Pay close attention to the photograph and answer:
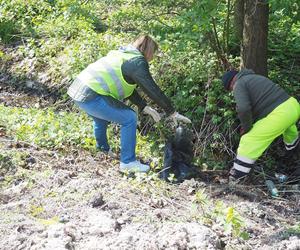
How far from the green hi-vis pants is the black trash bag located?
602mm

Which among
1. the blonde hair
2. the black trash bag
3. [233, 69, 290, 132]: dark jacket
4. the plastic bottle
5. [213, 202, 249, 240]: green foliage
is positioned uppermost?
the blonde hair

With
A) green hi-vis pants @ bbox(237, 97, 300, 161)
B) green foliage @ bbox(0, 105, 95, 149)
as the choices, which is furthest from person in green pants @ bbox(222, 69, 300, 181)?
green foliage @ bbox(0, 105, 95, 149)

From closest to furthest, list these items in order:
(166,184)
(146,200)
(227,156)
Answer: (146,200) → (166,184) → (227,156)

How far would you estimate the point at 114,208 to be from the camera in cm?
423

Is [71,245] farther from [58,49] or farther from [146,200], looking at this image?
[58,49]

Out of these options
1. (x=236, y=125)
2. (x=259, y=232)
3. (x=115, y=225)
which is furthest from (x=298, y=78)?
(x=115, y=225)

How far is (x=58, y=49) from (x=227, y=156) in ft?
14.8

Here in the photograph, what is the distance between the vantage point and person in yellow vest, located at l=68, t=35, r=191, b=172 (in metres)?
5.34

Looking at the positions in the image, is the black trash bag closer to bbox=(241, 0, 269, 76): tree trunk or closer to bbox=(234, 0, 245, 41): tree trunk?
bbox=(241, 0, 269, 76): tree trunk

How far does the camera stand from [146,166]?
18.3ft

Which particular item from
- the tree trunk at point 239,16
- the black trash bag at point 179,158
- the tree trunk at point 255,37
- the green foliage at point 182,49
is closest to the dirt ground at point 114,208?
the black trash bag at point 179,158

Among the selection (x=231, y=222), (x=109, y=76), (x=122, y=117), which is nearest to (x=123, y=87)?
(x=109, y=76)

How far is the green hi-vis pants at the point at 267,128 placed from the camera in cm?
549

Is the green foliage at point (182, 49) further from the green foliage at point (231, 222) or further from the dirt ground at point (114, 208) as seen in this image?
the green foliage at point (231, 222)
